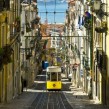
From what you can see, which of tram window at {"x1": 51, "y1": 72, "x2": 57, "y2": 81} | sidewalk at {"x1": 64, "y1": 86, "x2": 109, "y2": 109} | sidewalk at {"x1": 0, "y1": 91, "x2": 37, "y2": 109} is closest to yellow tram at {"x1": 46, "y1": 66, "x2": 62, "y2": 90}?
tram window at {"x1": 51, "y1": 72, "x2": 57, "y2": 81}

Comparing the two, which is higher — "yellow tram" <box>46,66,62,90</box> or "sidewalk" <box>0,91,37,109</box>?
"yellow tram" <box>46,66,62,90</box>

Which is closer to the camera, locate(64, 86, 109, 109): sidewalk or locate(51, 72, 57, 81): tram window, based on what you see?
locate(64, 86, 109, 109): sidewalk

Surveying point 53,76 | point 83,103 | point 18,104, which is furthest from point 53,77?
point 18,104

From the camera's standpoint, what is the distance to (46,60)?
149625 mm

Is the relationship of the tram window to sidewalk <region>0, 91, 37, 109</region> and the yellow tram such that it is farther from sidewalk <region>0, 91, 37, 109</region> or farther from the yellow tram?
sidewalk <region>0, 91, 37, 109</region>

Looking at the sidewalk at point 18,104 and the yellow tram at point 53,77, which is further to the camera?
the yellow tram at point 53,77

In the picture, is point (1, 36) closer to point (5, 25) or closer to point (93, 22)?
point (5, 25)

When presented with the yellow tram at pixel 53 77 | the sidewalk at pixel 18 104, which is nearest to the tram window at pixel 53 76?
the yellow tram at pixel 53 77

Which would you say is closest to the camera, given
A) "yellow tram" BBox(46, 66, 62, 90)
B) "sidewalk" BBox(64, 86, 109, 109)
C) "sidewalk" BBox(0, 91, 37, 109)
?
"sidewalk" BBox(0, 91, 37, 109)

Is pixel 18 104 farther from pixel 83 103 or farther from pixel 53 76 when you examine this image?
pixel 53 76

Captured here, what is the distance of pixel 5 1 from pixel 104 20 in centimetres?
700

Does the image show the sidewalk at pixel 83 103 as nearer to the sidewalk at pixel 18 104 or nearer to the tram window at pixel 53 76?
the sidewalk at pixel 18 104

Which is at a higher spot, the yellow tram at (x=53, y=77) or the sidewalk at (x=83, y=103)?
the yellow tram at (x=53, y=77)

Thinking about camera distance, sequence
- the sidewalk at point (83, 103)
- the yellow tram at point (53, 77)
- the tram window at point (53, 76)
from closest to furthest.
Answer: the sidewalk at point (83, 103) < the yellow tram at point (53, 77) < the tram window at point (53, 76)
